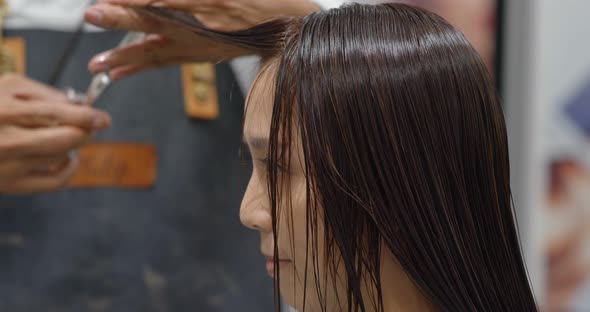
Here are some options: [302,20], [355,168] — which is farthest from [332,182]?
[302,20]

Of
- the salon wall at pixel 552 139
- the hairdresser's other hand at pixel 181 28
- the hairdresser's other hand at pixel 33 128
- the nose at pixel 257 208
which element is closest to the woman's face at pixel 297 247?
the nose at pixel 257 208

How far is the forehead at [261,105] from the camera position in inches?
24.0

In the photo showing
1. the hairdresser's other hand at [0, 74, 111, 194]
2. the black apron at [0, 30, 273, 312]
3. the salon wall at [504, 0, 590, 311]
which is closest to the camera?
the hairdresser's other hand at [0, 74, 111, 194]

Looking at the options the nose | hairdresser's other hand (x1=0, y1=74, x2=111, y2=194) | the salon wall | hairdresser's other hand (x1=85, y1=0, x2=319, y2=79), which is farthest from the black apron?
the salon wall

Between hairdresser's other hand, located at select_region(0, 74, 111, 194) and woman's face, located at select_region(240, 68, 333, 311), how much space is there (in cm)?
31

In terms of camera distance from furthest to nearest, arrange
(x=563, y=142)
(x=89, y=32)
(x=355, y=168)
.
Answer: (x=563, y=142) → (x=89, y=32) → (x=355, y=168)

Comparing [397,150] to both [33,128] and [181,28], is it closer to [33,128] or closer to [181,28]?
[181,28]

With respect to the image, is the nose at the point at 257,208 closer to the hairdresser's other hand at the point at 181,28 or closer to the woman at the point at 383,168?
the woman at the point at 383,168

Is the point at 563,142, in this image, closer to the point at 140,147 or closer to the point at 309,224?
the point at 140,147

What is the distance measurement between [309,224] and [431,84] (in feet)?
0.50

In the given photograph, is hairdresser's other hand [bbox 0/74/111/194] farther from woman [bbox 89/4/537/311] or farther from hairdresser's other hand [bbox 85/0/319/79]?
woman [bbox 89/4/537/311]

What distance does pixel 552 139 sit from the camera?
51.4 inches

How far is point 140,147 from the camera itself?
1.04 metres

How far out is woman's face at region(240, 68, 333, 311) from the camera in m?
0.59
